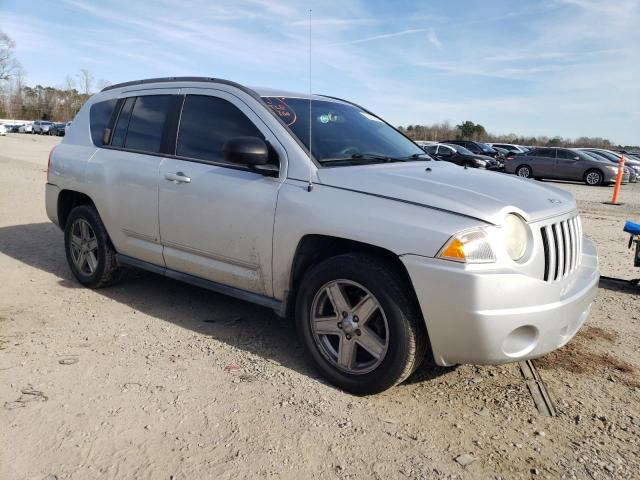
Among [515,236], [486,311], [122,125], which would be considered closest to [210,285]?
[122,125]

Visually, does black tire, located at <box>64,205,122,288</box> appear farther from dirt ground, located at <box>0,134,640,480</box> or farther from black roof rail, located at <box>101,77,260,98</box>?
black roof rail, located at <box>101,77,260,98</box>

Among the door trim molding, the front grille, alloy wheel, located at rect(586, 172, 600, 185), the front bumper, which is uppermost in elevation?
the front grille

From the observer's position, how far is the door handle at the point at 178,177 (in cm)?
402

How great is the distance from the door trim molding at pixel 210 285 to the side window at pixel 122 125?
39.4 inches

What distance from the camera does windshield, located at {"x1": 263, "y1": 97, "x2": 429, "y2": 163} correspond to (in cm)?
373

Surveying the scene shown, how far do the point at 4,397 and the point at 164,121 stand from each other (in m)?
2.35

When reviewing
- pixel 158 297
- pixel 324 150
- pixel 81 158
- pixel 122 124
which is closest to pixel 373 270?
pixel 324 150

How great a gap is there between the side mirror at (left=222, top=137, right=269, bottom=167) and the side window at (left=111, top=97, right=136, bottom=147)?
1765 millimetres

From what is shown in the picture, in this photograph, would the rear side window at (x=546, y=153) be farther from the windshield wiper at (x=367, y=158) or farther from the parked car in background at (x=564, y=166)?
the windshield wiper at (x=367, y=158)

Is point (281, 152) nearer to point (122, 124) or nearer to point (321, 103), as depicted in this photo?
point (321, 103)

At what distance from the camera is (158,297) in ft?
16.3

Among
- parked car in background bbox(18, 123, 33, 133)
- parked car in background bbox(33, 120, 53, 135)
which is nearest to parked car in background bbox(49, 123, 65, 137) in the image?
parked car in background bbox(33, 120, 53, 135)

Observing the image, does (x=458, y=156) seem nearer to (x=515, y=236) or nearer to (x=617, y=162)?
(x=617, y=162)

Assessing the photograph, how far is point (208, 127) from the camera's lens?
409cm
